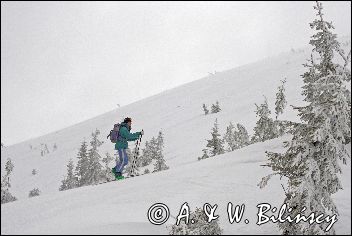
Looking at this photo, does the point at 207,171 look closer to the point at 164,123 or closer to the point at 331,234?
the point at 331,234

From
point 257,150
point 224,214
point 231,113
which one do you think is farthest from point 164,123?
point 224,214

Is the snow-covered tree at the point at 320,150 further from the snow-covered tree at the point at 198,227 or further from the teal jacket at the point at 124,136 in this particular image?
the teal jacket at the point at 124,136

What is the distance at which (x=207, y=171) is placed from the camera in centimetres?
1183

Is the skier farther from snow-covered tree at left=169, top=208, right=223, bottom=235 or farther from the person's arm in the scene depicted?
snow-covered tree at left=169, top=208, right=223, bottom=235

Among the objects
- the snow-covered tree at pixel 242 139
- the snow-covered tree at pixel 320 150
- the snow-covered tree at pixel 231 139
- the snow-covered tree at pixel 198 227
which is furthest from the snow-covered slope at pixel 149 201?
the snow-covered tree at pixel 242 139

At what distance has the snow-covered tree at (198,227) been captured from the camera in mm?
7395

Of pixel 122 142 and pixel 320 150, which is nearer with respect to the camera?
pixel 320 150

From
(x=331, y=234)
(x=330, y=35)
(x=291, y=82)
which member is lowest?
(x=331, y=234)

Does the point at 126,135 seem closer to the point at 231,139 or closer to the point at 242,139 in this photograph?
the point at 242,139

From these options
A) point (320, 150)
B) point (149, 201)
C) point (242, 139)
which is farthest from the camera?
point (242, 139)

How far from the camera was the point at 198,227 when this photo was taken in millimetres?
7816

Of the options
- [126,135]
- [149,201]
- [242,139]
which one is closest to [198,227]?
[149,201]

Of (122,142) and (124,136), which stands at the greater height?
(124,136)

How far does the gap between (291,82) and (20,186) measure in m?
32.2
